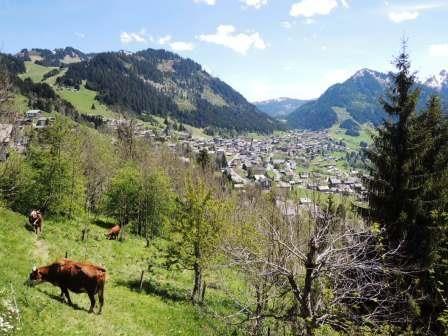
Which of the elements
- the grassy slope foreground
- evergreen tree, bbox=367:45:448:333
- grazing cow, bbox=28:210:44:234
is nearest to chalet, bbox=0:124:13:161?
grazing cow, bbox=28:210:44:234

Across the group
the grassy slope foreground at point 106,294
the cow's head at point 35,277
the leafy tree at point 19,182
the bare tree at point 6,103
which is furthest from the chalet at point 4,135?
the cow's head at point 35,277

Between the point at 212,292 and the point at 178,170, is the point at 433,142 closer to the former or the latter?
the point at 212,292

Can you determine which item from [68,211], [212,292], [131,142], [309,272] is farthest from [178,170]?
[309,272]

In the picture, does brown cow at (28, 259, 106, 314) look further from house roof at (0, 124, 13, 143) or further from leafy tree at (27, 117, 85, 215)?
leafy tree at (27, 117, 85, 215)

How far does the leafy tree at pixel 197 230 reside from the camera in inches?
1513

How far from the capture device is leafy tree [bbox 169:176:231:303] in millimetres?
38438

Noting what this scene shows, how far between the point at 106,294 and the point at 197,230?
1071cm

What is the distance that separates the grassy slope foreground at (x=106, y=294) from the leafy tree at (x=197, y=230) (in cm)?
302

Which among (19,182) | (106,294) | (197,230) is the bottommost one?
(106,294)

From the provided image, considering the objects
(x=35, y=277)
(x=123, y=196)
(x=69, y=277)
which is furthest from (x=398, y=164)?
(x=123, y=196)

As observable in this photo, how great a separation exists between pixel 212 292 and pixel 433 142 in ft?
80.2

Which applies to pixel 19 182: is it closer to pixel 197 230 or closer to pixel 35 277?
pixel 197 230

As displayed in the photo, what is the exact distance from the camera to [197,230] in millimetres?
39031

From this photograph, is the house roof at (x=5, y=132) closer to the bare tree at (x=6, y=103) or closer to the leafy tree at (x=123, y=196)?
the bare tree at (x=6, y=103)
